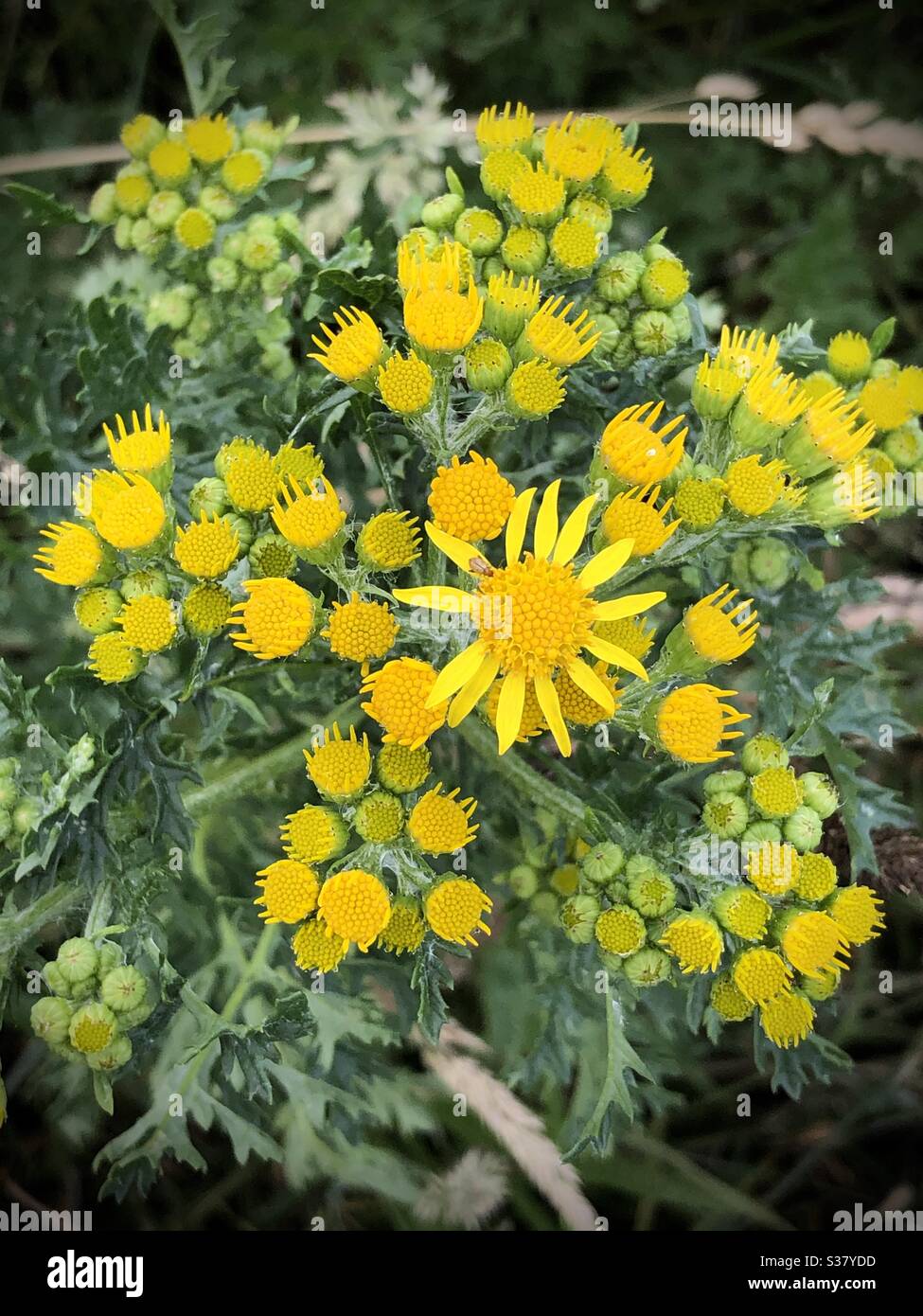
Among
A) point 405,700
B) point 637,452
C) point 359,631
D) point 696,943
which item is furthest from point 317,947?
point 637,452

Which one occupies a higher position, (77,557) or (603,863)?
(77,557)

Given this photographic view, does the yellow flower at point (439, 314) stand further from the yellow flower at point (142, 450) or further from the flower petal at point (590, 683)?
the flower petal at point (590, 683)

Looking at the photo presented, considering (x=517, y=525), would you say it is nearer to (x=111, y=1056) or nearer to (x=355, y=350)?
(x=355, y=350)

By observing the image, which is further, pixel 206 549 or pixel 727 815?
pixel 727 815

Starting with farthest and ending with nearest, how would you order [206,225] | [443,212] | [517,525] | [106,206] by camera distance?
[106,206] < [206,225] < [443,212] < [517,525]

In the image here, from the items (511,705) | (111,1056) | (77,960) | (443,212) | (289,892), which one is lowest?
(111,1056)

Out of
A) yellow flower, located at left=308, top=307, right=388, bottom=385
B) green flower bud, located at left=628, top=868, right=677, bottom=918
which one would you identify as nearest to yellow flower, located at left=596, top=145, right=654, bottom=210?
yellow flower, located at left=308, top=307, right=388, bottom=385

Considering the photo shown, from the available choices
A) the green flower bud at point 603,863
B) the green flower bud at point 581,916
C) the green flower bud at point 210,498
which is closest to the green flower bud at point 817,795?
the green flower bud at point 603,863
